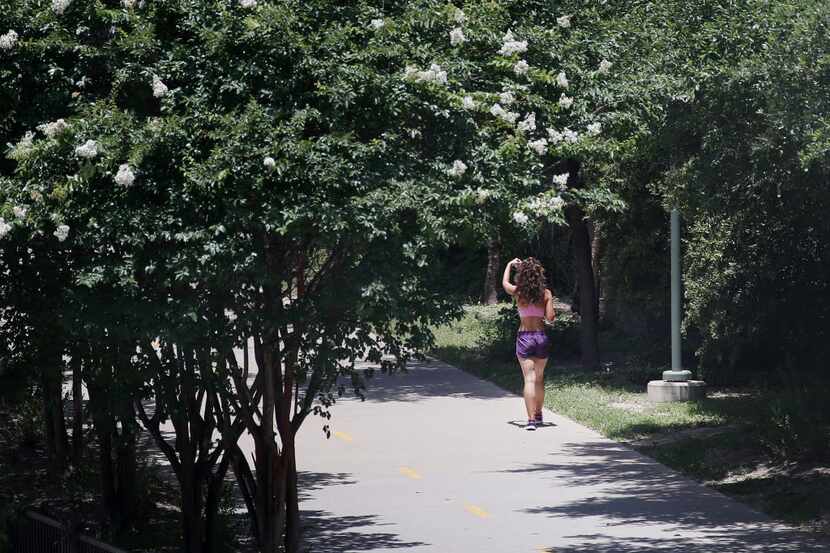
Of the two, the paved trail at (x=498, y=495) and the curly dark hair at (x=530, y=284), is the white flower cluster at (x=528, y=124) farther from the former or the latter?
the curly dark hair at (x=530, y=284)

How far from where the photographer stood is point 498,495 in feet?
35.6

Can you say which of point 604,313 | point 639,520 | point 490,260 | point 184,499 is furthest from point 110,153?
point 490,260

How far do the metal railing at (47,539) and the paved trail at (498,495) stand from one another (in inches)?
83.4

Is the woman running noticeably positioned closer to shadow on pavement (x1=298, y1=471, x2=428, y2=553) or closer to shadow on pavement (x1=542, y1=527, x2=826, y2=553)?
shadow on pavement (x1=298, y1=471, x2=428, y2=553)

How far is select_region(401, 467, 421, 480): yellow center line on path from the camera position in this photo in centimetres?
1175

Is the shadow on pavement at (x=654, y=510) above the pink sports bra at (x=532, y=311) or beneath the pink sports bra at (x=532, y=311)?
beneath

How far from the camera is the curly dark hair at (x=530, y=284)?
13930 mm

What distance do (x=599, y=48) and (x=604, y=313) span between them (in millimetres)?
15602

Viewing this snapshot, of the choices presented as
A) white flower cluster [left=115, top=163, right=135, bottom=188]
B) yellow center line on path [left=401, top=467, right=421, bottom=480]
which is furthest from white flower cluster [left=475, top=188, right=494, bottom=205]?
yellow center line on path [left=401, top=467, right=421, bottom=480]

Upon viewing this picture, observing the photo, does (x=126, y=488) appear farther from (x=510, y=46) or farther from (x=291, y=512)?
(x=510, y=46)

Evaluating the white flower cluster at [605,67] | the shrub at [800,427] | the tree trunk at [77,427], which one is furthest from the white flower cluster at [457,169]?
the shrub at [800,427]

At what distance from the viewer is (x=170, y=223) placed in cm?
632

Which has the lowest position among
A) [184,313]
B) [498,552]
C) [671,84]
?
[498,552]

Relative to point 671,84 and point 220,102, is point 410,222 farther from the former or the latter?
point 671,84
